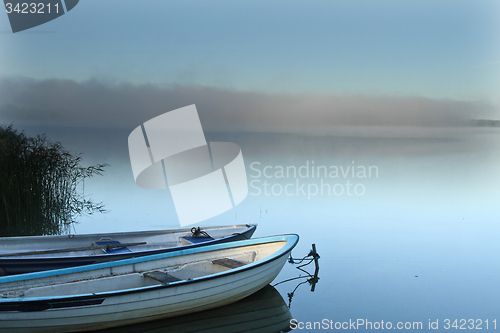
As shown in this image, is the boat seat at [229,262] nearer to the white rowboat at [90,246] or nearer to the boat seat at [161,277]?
the white rowboat at [90,246]

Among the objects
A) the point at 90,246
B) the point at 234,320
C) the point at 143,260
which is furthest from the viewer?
the point at 90,246

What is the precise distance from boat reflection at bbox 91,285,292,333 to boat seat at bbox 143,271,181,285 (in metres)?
0.37

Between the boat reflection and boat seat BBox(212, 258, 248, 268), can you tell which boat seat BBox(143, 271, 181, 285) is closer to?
the boat reflection

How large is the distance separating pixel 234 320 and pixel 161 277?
0.88 metres

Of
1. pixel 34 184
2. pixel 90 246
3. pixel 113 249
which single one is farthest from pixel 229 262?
pixel 34 184

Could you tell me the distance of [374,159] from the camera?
19469 mm

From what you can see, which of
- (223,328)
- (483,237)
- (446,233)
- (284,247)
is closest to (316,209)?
(446,233)

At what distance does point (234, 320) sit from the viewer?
4.28 m

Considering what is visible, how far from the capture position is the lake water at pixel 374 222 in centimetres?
490

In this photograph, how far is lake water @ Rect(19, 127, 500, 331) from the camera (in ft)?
16.1

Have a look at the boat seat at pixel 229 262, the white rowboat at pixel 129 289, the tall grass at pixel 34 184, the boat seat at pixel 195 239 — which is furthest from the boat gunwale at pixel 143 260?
the tall grass at pixel 34 184

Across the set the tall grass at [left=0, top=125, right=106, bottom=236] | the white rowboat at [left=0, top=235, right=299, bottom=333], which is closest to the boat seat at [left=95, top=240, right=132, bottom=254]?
the white rowboat at [left=0, top=235, right=299, bottom=333]

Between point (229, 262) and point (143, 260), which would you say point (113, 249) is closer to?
point (143, 260)

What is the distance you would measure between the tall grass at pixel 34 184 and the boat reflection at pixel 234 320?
4.00 m
